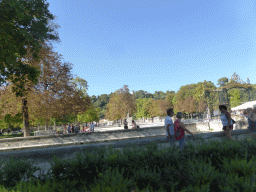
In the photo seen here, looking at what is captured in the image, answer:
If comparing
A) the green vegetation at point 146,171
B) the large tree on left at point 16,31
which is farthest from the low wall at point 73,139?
the green vegetation at point 146,171

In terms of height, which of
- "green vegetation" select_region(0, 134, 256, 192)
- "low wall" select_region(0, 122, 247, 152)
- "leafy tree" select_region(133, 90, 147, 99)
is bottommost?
"low wall" select_region(0, 122, 247, 152)

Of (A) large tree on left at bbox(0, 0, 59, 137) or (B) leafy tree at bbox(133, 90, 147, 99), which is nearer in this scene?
(A) large tree on left at bbox(0, 0, 59, 137)

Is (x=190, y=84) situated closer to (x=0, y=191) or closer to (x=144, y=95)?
(x=144, y=95)

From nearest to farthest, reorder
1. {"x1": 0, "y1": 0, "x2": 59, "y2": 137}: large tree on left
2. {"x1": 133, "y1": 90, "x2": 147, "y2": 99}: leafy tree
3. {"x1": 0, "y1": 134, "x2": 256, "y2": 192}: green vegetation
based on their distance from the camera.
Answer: {"x1": 0, "y1": 134, "x2": 256, "y2": 192}: green vegetation
{"x1": 0, "y1": 0, "x2": 59, "y2": 137}: large tree on left
{"x1": 133, "y1": 90, "x2": 147, "y2": 99}: leafy tree

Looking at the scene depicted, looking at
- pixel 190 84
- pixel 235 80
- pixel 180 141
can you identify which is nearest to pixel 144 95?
pixel 190 84

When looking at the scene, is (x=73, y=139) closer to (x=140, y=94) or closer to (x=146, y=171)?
(x=146, y=171)

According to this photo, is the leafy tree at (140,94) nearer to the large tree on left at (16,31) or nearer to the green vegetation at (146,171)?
the large tree on left at (16,31)

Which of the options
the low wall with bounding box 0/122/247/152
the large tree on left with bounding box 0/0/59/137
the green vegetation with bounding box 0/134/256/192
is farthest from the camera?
the low wall with bounding box 0/122/247/152

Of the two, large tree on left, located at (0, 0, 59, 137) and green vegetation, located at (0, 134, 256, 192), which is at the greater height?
large tree on left, located at (0, 0, 59, 137)

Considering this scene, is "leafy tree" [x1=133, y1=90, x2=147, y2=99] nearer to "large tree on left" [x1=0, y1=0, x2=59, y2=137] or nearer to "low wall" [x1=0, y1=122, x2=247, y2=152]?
"low wall" [x1=0, y1=122, x2=247, y2=152]

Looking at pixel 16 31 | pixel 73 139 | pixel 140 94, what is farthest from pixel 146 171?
pixel 140 94

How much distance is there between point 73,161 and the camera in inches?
142

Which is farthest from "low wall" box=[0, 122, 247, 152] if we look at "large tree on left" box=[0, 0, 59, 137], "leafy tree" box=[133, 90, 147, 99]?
"leafy tree" box=[133, 90, 147, 99]

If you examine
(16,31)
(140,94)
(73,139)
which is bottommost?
(73,139)
